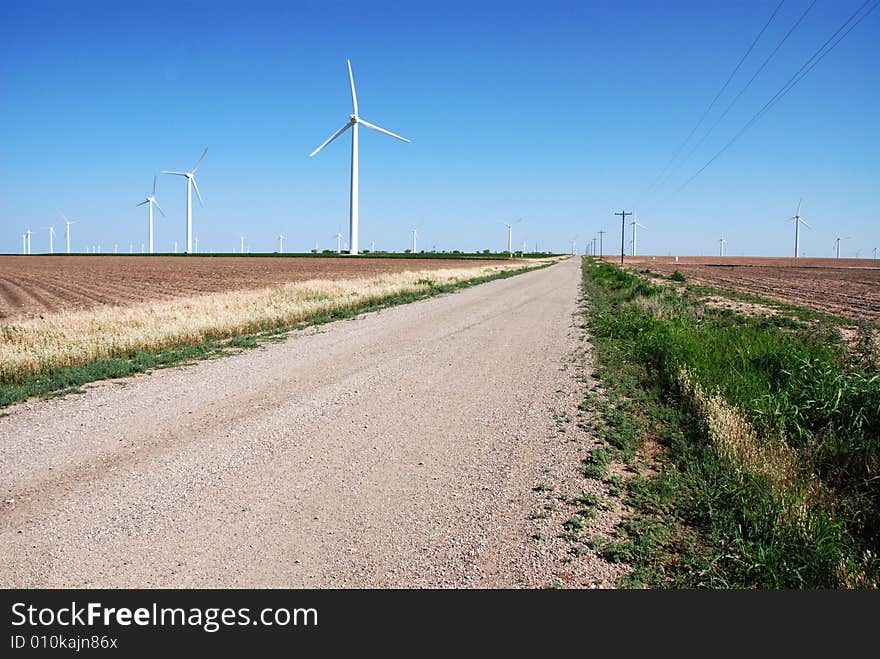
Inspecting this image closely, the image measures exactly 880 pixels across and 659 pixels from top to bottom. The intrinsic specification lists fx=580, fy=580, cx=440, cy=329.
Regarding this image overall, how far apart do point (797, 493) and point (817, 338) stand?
30.8 feet

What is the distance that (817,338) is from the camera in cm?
1325

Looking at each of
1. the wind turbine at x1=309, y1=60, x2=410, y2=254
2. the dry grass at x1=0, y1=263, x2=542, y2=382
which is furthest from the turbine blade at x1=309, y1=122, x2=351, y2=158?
the dry grass at x1=0, y1=263, x2=542, y2=382

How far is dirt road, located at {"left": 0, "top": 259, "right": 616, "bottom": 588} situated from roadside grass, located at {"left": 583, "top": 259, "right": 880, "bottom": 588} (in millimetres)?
1078

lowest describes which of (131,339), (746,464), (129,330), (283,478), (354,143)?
(283,478)

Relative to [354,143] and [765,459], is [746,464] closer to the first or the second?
[765,459]

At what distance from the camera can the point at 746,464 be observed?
20.2 ft

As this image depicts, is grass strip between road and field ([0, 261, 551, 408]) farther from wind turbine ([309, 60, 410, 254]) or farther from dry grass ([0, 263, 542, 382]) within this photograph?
A: wind turbine ([309, 60, 410, 254])

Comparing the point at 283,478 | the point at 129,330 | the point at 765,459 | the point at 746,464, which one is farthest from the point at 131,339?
the point at 765,459

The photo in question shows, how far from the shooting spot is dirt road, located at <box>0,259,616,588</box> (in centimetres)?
438

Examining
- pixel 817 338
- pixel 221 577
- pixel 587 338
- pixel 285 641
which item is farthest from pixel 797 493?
pixel 587 338

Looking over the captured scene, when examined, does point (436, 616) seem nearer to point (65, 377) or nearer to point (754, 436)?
point (754, 436)

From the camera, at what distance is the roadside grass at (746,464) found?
4.48 meters

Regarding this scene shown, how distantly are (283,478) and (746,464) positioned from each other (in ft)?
16.2

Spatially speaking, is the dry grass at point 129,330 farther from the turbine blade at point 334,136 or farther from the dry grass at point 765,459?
the turbine blade at point 334,136
